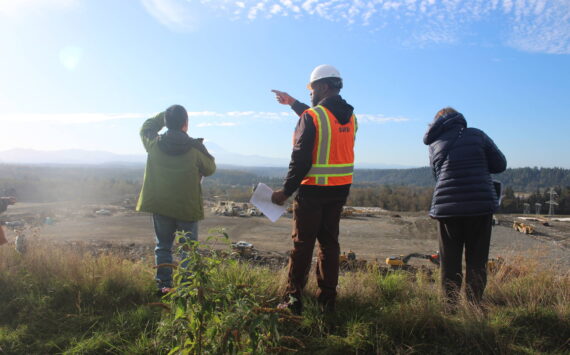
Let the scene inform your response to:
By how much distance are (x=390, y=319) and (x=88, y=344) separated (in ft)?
7.76

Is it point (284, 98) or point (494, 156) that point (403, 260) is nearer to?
point (494, 156)

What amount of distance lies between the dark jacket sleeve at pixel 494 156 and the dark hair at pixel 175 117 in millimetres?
2957

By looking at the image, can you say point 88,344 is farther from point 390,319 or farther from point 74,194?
point 74,194

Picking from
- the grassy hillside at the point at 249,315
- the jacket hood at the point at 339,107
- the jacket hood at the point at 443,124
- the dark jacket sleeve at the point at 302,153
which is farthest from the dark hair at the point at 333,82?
the grassy hillside at the point at 249,315

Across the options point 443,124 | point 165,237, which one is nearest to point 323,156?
point 443,124

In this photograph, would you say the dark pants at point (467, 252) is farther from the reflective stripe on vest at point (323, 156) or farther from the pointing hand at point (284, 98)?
the pointing hand at point (284, 98)

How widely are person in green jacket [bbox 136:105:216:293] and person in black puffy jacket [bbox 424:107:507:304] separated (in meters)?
2.42

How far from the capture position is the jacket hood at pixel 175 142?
3.65 meters

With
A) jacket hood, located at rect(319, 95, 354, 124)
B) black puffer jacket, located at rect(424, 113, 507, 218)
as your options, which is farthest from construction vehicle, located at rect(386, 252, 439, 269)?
jacket hood, located at rect(319, 95, 354, 124)

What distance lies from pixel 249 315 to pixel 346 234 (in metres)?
9.23

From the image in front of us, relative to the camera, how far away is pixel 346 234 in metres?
10.8

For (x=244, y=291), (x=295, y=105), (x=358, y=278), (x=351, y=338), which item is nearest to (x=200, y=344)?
(x=244, y=291)

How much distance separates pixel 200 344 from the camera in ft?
6.37

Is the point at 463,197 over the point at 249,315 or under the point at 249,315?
over
